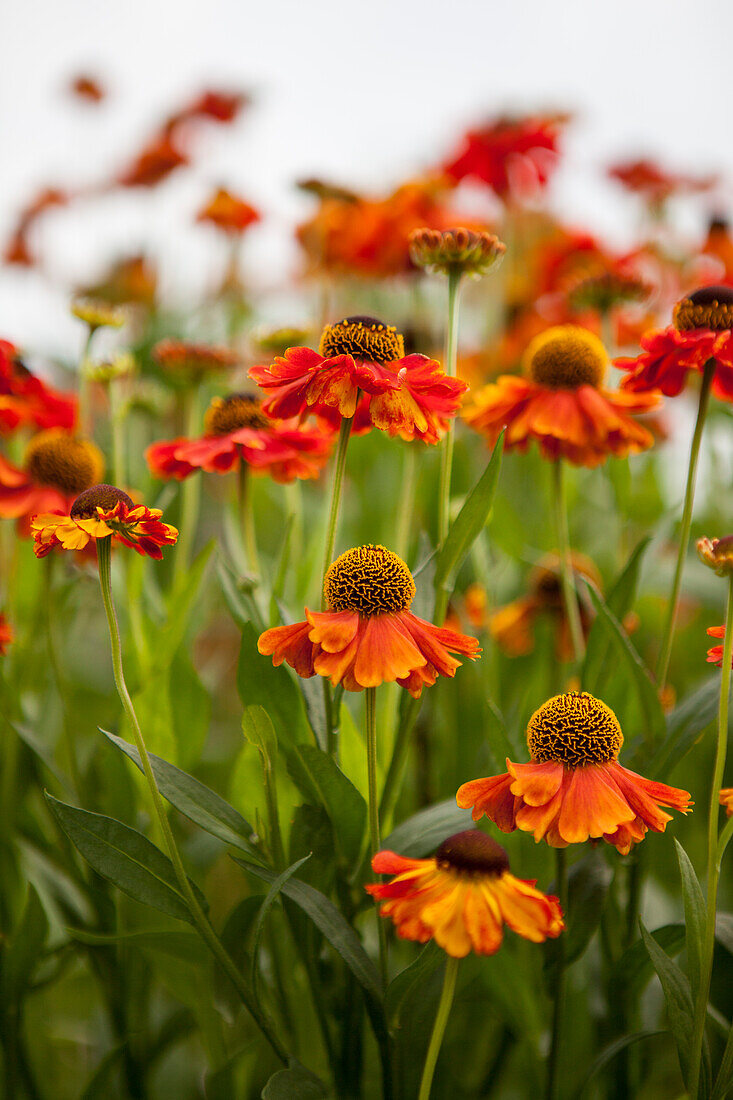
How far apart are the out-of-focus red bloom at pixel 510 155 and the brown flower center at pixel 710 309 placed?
2.57 ft

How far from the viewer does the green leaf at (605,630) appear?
529 mm

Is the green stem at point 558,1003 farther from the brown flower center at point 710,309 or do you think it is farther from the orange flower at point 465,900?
the brown flower center at point 710,309

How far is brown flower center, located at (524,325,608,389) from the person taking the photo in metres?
0.58

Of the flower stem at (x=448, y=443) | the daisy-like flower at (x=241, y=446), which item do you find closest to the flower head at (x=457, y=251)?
the flower stem at (x=448, y=443)

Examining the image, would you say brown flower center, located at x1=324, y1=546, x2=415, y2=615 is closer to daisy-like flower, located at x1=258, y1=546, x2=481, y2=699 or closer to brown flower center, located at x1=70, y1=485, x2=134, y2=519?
daisy-like flower, located at x1=258, y1=546, x2=481, y2=699

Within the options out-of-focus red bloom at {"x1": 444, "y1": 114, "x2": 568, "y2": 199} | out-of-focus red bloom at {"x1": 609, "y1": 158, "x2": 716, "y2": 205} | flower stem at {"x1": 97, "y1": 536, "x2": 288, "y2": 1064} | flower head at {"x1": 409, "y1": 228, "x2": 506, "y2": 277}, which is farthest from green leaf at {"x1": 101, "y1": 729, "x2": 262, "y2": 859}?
out-of-focus red bloom at {"x1": 609, "y1": 158, "x2": 716, "y2": 205}

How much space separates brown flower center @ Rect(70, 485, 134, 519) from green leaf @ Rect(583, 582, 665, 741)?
0.24m

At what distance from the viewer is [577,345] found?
0.59 meters

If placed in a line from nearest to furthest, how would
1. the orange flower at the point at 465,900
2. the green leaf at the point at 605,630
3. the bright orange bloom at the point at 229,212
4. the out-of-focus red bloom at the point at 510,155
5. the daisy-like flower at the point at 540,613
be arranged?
the orange flower at the point at 465,900 → the green leaf at the point at 605,630 → the daisy-like flower at the point at 540,613 → the out-of-focus red bloom at the point at 510,155 → the bright orange bloom at the point at 229,212

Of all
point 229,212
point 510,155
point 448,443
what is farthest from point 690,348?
point 229,212

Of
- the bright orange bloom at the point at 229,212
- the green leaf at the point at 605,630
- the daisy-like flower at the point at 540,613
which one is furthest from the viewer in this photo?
the bright orange bloom at the point at 229,212

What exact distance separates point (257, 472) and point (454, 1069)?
0.46 meters

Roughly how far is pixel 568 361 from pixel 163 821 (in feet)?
1.24

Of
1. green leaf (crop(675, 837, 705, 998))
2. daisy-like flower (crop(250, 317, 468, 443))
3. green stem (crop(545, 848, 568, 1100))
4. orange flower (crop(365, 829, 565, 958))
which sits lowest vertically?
green stem (crop(545, 848, 568, 1100))
